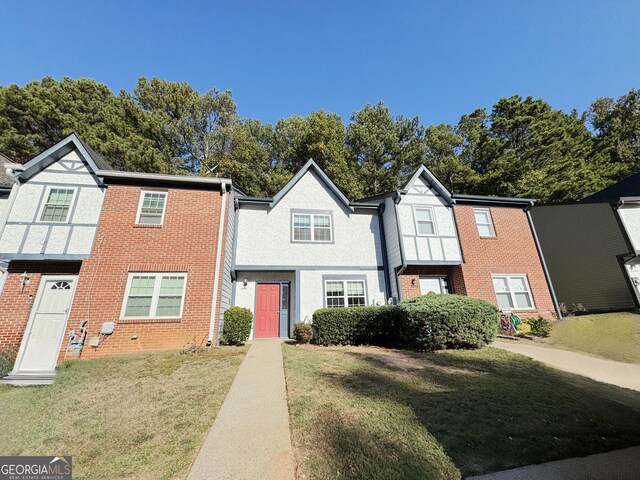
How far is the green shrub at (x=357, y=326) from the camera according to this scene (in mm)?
9859

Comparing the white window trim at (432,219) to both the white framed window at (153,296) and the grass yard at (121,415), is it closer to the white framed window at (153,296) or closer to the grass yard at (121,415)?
the grass yard at (121,415)

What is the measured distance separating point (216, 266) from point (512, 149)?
28997 millimetres

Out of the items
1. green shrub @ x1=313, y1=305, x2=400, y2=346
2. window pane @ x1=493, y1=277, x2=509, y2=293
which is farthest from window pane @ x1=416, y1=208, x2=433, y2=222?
green shrub @ x1=313, y1=305, x2=400, y2=346

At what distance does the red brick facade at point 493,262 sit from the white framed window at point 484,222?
22 cm

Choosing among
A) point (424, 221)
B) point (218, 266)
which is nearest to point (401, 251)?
point (424, 221)

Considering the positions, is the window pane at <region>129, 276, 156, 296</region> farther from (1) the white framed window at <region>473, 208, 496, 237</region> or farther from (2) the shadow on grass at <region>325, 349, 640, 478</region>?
(1) the white framed window at <region>473, 208, 496, 237</region>

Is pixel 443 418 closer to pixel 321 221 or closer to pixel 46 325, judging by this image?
pixel 321 221

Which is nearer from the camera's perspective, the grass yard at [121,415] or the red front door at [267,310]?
the grass yard at [121,415]

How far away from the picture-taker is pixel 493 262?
534 inches

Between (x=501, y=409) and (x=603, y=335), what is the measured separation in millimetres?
10325

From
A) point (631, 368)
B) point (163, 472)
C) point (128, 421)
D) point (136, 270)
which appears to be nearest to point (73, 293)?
point (136, 270)

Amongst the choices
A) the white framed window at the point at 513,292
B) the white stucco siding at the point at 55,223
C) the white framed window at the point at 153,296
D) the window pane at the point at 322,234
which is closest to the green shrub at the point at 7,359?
the white stucco siding at the point at 55,223

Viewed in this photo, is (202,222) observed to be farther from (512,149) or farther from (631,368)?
(512,149)

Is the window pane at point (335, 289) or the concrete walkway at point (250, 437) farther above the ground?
the window pane at point (335, 289)
